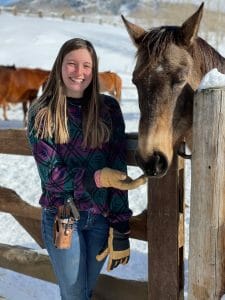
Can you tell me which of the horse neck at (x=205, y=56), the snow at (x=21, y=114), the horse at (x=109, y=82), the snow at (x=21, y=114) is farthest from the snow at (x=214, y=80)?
the horse at (x=109, y=82)

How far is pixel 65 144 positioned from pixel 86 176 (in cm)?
19

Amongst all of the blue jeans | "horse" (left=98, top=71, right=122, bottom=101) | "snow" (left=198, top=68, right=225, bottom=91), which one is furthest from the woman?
"horse" (left=98, top=71, right=122, bottom=101)

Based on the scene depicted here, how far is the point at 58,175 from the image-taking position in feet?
6.68

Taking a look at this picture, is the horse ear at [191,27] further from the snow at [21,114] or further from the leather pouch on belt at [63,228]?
the snow at [21,114]

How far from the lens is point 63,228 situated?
2059 mm

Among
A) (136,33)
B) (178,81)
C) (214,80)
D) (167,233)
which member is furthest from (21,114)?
(214,80)

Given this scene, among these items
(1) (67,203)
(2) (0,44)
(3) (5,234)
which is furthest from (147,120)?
(2) (0,44)

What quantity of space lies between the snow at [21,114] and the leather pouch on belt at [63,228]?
4.64ft

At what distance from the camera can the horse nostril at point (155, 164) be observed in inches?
69.9

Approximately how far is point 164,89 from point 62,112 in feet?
1.70

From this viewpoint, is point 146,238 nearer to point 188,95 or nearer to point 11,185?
point 188,95

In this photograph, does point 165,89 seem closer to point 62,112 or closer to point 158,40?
point 158,40

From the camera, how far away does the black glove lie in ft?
7.04

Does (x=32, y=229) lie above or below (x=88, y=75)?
below
